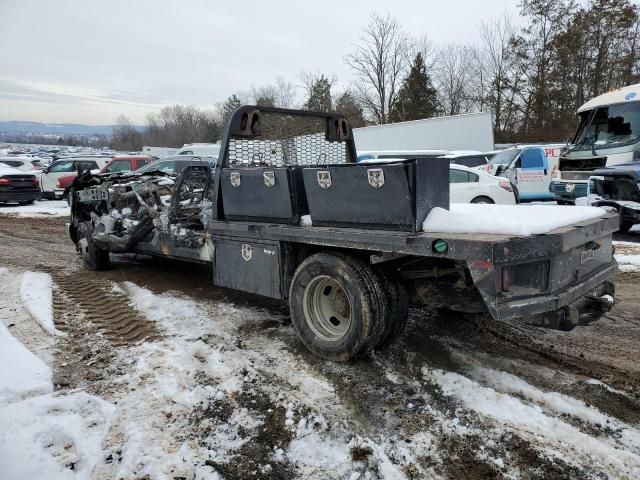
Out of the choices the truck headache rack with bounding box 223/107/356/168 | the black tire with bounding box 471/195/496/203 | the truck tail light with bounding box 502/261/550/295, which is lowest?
the black tire with bounding box 471/195/496/203

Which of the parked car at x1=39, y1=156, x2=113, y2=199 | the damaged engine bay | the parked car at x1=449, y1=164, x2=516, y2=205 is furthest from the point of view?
the parked car at x1=39, y1=156, x2=113, y2=199

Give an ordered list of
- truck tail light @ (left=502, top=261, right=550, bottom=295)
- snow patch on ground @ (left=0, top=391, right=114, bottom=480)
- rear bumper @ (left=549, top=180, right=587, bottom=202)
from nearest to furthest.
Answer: snow patch on ground @ (left=0, top=391, right=114, bottom=480)
truck tail light @ (left=502, top=261, right=550, bottom=295)
rear bumper @ (left=549, top=180, right=587, bottom=202)

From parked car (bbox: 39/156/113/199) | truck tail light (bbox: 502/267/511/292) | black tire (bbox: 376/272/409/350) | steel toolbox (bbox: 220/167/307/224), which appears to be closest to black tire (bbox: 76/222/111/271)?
steel toolbox (bbox: 220/167/307/224)

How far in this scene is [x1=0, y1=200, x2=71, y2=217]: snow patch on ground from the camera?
14.1 metres

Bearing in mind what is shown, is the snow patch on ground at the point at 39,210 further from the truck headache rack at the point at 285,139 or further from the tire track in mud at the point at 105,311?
the truck headache rack at the point at 285,139

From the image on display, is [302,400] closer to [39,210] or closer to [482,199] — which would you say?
[482,199]

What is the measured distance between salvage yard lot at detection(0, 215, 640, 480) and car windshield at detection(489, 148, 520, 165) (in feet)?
31.8

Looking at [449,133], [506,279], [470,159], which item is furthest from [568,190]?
[506,279]

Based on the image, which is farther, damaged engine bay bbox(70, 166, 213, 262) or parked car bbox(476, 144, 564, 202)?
parked car bbox(476, 144, 564, 202)

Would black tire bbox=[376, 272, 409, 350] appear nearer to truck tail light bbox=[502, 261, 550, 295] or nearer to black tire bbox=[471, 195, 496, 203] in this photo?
truck tail light bbox=[502, 261, 550, 295]

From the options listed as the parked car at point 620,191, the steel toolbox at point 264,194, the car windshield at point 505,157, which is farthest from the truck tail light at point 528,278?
the car windshield at point 505,157

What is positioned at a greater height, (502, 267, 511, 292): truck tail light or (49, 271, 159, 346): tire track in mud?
(502, 267, 511, 292): truck tail light

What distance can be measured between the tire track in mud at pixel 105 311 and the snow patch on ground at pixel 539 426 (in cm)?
259

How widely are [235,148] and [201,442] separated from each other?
111 inches
